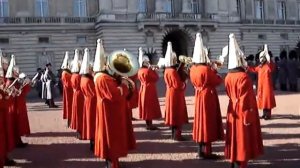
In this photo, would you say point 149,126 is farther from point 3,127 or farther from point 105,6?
point 105,6

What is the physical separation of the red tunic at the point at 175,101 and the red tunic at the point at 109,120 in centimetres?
273

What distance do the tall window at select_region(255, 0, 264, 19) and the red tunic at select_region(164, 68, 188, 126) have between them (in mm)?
37918

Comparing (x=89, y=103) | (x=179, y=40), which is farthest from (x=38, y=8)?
(x=89, y=103)

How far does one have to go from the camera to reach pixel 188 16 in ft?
123

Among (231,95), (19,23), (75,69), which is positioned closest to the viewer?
(231,95)

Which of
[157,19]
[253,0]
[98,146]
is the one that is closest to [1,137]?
[98,146]

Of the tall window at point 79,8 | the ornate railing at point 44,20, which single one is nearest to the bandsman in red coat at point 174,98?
the ornate railing at point 44,20

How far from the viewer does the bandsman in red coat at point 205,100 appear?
7965 mm

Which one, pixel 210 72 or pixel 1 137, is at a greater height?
pixel 210 72

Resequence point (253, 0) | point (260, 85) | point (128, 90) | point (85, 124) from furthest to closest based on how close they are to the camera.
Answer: point (253, 0) < point (260, 85) < point (85, 124) < point (128, 90)

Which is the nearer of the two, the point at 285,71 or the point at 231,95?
the point at 231,95

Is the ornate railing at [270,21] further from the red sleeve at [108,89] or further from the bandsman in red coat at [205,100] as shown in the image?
the red sleeve at [108,89]

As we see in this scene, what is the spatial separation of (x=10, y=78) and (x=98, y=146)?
11.6 ft

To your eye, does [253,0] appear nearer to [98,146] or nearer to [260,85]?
[260,85]
